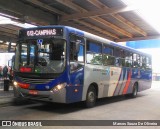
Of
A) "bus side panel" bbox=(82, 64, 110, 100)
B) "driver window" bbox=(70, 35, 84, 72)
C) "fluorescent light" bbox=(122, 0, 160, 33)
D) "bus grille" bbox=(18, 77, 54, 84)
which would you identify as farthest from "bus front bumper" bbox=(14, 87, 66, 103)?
"fluorescent light" bbox=(122, 0, 160, 33)

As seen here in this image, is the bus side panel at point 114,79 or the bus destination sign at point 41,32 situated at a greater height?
the bus destination sign at point 41,32

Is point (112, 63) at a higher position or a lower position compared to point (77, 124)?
higher

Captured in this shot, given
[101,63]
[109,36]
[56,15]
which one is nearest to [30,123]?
[101,63]

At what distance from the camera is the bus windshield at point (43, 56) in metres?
9.19

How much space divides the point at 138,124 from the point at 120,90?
19.5ft

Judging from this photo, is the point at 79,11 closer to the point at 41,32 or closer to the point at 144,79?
the point at 41,32

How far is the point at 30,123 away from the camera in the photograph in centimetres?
735

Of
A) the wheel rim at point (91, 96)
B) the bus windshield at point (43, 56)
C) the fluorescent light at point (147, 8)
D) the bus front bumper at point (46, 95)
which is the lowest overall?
the wheel rim at point (91, 96)

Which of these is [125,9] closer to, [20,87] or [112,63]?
[112,63]

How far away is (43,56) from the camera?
935 centimetres

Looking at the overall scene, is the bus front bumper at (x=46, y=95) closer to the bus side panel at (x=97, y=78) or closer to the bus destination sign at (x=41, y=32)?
Answer: the bus side panel at (x=97, y=78)

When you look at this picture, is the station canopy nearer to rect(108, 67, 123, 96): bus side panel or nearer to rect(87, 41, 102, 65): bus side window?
rect(87, 41, 102, 65): bus side window

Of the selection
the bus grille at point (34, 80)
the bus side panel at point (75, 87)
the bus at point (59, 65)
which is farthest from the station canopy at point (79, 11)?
the bus side panel at point (75, 87)

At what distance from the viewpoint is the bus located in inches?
361
